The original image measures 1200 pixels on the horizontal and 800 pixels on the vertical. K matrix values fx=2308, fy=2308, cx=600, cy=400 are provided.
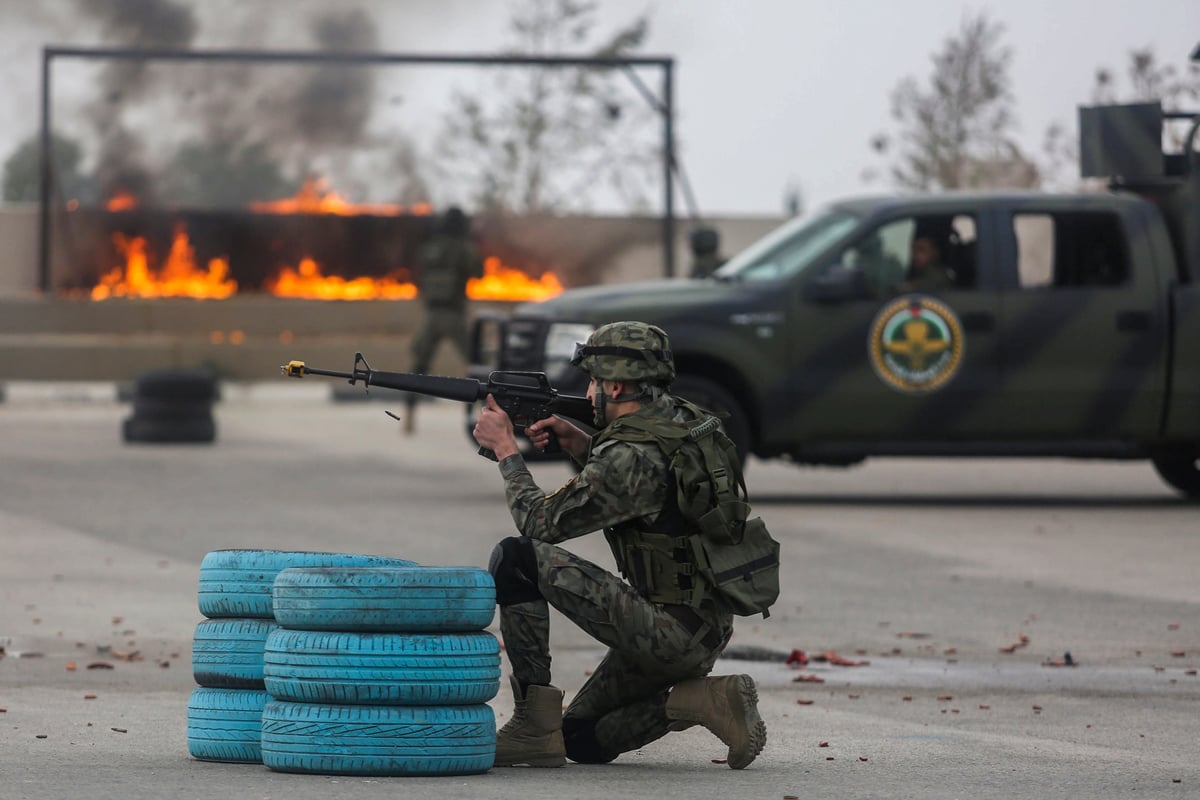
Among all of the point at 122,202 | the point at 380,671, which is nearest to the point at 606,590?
the point at 380,671

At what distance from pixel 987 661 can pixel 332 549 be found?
12.9 ft

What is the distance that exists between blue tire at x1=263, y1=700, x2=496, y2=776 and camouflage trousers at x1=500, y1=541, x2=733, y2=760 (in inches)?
17.2

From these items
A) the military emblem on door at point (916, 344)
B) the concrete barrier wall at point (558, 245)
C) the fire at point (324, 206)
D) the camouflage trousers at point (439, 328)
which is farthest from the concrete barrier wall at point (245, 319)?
the military emblem on door at point (916, 344)

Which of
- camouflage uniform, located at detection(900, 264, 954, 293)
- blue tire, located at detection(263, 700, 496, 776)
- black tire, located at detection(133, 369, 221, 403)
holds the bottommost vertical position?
Answer: blue tire, located at detection(263, 700, 496, 776)

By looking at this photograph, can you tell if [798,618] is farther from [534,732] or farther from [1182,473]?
[1182,473]

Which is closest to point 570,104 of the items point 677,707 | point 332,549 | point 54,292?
point 54,292

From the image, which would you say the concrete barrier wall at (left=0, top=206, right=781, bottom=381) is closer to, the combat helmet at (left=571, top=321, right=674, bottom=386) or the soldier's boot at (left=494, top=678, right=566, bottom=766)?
the combat helmet at (left=571, top=321, right=674, bottom=386)

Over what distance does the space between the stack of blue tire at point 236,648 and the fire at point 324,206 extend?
25.8m

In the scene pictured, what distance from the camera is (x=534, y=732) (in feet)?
19.4

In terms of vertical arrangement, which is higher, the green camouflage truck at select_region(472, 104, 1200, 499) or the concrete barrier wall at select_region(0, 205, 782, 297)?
the concrete barrier wall at select_region(0, 205, 782, 297)

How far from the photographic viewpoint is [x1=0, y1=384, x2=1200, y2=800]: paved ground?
5.82 metres

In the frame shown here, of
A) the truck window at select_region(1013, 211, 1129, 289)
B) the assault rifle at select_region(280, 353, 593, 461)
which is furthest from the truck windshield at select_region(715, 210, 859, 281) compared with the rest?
the assault rifle at select_region(280, 353, 593, 461)

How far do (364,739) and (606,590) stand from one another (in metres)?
0.78

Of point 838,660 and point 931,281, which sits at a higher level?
point 931,281
